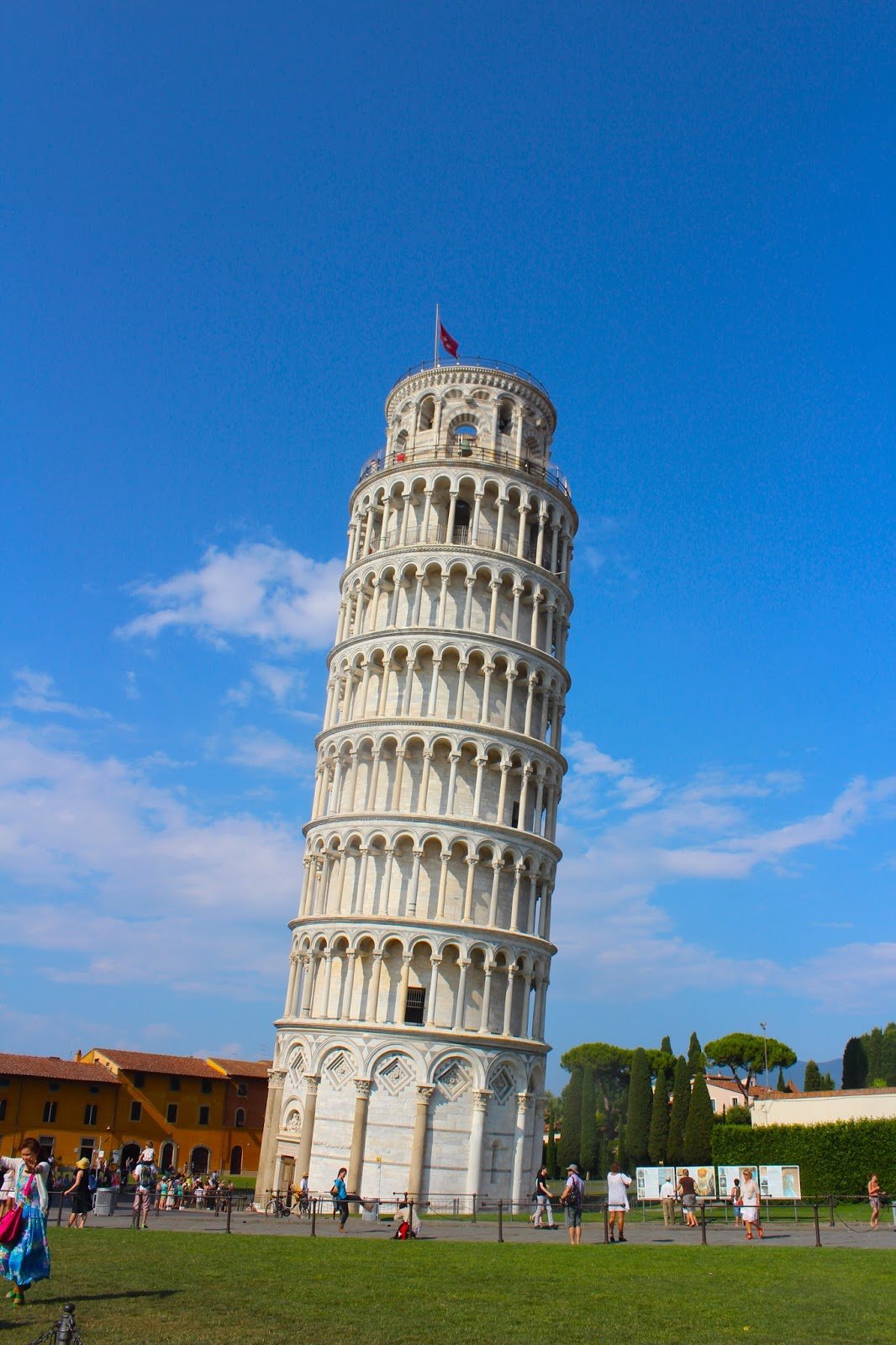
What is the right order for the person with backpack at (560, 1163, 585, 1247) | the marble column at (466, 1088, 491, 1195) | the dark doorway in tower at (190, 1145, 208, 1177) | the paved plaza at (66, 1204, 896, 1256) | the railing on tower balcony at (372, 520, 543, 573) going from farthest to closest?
the dark doorway in tower at (190, 1145, 208, 1177)
the railing on tower balcony at (372, 520, 543, 573)
the marble column at (466, 1088, 491, 1195)
the paved plaza at (66, 1204, 896, 1256)
the person with backpack at (560, 1163, 585, 1247)

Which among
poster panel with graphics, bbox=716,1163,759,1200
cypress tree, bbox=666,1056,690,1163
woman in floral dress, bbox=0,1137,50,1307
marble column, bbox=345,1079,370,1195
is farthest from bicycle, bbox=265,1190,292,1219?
cypress tree, bbox=666,1056,690,1163

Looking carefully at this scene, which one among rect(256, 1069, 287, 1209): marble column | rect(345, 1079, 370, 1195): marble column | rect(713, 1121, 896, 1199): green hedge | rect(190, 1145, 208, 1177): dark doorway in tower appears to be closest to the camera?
rect(345, 1079, 370, 1195): marble column

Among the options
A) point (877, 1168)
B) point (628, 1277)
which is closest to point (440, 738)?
point (877, 1168)

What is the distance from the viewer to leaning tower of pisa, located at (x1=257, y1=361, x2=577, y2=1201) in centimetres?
4512

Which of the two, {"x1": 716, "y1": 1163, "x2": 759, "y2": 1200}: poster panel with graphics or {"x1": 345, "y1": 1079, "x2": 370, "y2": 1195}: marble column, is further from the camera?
{"x1": 345, "y1": 1079, "x2": 370, "y2": 1195}: marble column

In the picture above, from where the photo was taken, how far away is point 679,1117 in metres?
73.1

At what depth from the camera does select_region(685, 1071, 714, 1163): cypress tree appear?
229 feet

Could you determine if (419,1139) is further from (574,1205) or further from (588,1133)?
(588,1133)

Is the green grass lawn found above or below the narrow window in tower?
below

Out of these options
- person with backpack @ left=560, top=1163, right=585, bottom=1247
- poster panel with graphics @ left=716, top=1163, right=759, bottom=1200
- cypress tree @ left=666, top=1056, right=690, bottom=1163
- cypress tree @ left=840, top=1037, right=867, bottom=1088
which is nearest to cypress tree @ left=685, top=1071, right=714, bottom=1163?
cypress tree @ left=666, top=1056, right=690, bottom=1163

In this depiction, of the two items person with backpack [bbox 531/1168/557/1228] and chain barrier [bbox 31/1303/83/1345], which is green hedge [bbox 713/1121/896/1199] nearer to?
person with backpack [bbox 531/1168/557/1228]

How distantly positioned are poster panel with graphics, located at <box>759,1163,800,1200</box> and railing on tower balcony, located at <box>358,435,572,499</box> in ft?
108

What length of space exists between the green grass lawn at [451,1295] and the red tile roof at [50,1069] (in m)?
53.2

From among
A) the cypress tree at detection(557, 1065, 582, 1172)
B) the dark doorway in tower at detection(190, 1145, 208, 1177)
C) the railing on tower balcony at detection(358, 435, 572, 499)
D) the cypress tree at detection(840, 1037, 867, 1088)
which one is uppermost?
the railing on tower balcony at detection(358, 435, 572, 499)
